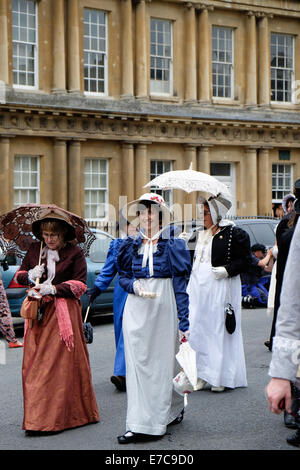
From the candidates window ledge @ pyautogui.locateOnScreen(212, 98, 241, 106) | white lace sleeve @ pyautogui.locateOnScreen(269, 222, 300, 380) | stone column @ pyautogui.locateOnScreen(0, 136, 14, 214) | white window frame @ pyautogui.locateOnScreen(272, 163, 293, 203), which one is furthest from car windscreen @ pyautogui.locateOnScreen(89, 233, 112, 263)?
white window frame @ pyautogui.locateOnScreen(272, 163, 293, 203)

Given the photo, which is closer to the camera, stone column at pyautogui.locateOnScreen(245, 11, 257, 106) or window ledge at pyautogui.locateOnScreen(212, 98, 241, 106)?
window ledge at pyautogui.locateOnScreen(212, 98, 241, 106)

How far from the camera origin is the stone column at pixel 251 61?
99.0 ft

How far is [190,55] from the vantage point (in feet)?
94.3

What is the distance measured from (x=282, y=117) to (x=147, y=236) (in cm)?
2547

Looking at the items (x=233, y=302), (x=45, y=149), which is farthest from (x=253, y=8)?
(x=233, y=302)

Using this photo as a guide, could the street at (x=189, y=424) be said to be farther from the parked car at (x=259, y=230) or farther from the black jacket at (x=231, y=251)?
the parked car at (x=259, y=230)

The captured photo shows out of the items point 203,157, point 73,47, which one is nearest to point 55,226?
point 73,47

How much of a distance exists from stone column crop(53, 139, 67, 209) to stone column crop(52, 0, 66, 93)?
75.5 inches

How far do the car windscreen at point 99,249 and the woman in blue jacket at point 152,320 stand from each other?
23.7ft

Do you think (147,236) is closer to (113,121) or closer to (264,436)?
(264,436)

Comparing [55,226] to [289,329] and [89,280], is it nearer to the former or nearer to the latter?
[289,329]

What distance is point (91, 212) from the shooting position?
1068 inches

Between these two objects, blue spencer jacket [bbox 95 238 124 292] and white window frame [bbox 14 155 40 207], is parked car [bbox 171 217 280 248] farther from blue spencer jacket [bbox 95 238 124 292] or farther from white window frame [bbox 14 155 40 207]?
white window frame [bbox 14 155 40 207]

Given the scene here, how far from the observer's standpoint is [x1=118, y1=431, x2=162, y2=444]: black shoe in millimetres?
6014
